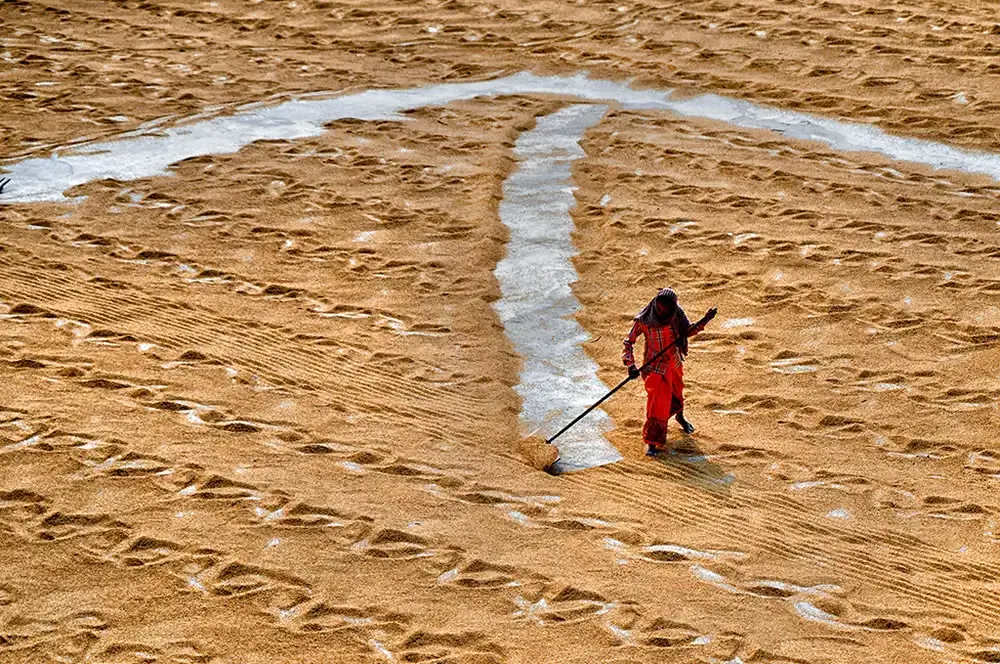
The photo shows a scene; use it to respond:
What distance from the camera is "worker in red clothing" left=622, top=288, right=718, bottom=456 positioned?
31.4ft

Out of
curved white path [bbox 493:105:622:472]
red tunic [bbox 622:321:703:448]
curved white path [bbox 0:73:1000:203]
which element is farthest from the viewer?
curved white path [bbox 0:73:1000:203]

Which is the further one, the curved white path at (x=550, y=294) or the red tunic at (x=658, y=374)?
the curved white path at (x=550, y=294)

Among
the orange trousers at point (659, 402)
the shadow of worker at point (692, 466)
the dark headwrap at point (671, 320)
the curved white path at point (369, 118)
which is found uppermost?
the curved white path at point (369, 118)

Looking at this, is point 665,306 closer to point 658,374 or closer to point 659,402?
point 658,374

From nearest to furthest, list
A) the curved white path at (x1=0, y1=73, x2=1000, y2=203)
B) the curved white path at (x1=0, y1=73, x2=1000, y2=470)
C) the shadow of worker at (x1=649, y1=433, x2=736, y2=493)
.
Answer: the shadow of worker at (x1=649, y1=433, x2=736, y2=493) < the curved white path at (x1=0, y1=73, x2=1000, y2=470) < the curved white path at (x1=0, y1=73, x2=1000, y2=203)

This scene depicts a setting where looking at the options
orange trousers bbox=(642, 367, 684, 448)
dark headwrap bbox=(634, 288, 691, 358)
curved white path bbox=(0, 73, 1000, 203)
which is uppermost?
curved white path bbox=(0, 73, 1000, 203)

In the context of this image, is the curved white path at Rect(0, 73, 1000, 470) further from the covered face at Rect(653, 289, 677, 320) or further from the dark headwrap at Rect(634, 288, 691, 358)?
the covered face at Rect(653, 289, 677, 320)

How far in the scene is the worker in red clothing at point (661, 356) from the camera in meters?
9.56

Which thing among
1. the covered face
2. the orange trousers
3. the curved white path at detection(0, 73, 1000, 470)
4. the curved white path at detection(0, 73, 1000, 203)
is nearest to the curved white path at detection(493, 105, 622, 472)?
the curved white path at detection(0, 73, 1000, 470)

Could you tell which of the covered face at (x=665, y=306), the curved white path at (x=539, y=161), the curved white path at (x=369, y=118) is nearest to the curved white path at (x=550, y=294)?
the curved white path at (x=539, y=161)

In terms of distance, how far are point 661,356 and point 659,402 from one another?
372mm

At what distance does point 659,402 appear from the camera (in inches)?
380

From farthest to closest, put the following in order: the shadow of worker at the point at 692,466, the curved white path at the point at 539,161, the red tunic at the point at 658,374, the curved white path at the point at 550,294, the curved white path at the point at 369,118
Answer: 1. the curved white path at the point at 369,118
2. the curved white path at the point at 539,161
3. the curved white path at the point at 550,294
4. the red tunic at the point at 658,374
5. the shadow of worker at the point at 692,466

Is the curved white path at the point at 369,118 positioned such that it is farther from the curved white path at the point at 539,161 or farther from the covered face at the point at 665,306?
the covered face at the point at 665,306
